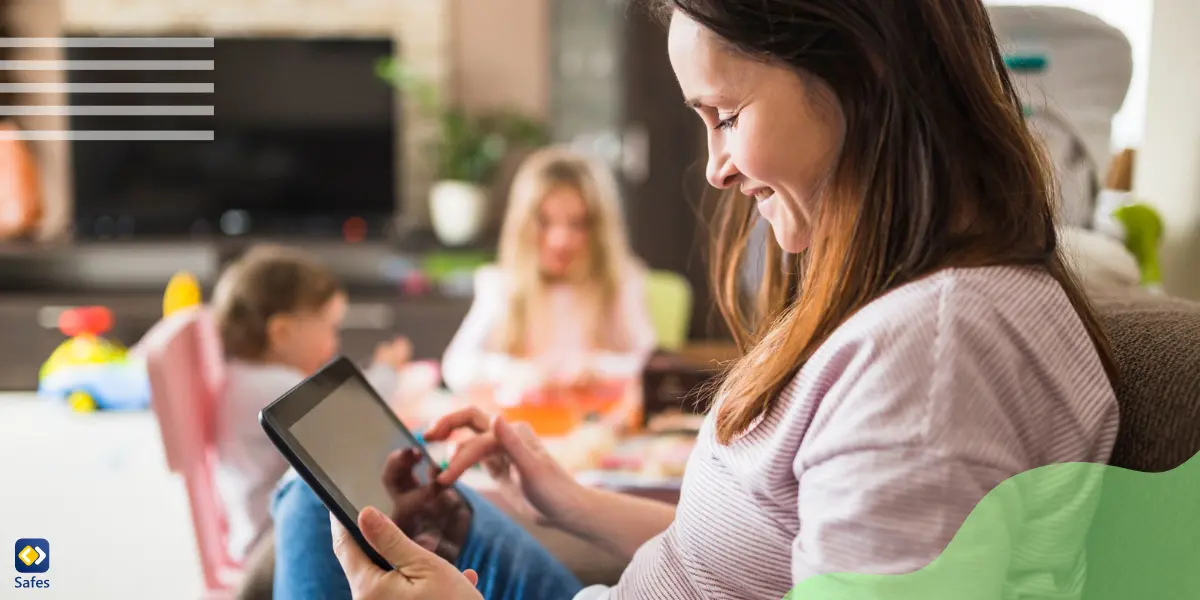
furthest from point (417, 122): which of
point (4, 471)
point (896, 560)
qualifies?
point (896, 560)

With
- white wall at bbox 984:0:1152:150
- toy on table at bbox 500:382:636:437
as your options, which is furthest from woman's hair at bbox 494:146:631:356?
white wall at bbox 984:0:1152:150

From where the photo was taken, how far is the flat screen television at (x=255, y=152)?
383 centimetres

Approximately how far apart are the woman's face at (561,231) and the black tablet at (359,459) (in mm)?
1348

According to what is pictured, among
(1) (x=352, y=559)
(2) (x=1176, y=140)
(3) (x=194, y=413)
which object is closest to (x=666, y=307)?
(3) (x=194, y=413)

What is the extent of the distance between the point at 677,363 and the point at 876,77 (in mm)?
975

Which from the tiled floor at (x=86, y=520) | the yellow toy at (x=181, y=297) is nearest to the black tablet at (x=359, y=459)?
the tiled floor at (x=86, y=520)

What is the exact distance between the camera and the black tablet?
2.26 ft

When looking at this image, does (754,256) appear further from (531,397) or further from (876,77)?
(531,397)

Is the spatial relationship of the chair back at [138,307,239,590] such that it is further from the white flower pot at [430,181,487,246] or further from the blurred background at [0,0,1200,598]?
the white flower pot at [430,181,487,246]

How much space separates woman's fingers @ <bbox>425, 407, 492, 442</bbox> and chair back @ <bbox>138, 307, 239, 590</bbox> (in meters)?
0.55

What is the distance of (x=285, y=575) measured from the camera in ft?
2.81

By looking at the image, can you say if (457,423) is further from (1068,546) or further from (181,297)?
(181,297)

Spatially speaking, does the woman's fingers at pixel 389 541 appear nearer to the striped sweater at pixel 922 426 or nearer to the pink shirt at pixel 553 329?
the striped sweater at pixel 922 426

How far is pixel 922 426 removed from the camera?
0.52 metres
